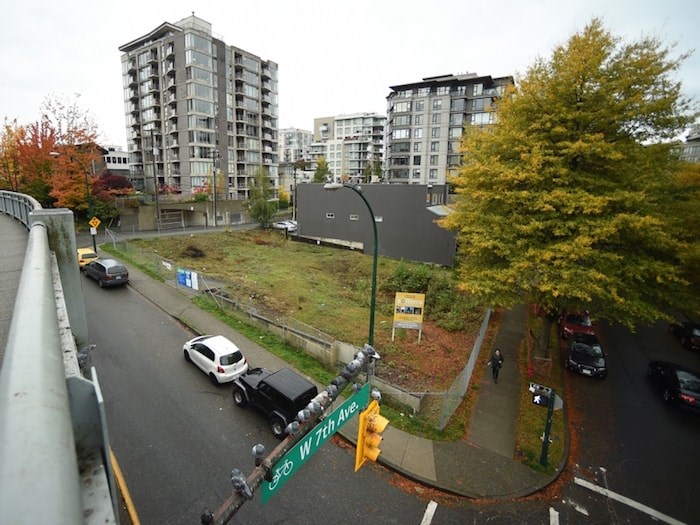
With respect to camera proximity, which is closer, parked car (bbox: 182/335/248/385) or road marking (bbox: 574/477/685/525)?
road marking (bbox: 574/477/685/525)

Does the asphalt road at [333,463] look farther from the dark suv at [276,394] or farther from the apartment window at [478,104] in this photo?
the apartment window at [478,104]

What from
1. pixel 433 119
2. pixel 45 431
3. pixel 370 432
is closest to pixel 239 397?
pixel 370 432

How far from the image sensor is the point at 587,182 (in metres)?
14.3

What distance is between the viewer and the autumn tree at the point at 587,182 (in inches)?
535

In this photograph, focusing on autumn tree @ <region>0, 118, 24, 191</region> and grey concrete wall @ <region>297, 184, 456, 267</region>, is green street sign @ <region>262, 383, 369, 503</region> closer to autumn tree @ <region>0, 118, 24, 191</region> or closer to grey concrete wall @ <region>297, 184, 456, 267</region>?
grey concrete wall @ <region>297, 184, 456, 267</region>

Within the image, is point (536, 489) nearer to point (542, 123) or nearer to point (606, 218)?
point (606, 218)

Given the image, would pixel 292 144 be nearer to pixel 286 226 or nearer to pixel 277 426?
pixel 286 226

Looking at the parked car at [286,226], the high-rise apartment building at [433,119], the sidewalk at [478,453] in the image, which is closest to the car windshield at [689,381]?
the sidewalk at [478,453]

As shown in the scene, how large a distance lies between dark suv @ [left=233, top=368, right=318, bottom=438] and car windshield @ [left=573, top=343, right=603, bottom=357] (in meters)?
13.4

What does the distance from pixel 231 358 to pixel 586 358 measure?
15900 millimetres

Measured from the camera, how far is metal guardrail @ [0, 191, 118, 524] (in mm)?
1044

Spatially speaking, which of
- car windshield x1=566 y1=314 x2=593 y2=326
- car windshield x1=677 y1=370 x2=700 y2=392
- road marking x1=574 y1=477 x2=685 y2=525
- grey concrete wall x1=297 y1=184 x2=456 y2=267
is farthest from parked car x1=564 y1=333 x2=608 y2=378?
grey concrete wall x1=297 y1=184 x2=456 y2=267

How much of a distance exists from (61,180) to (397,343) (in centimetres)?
3759

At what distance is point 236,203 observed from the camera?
58.0m
